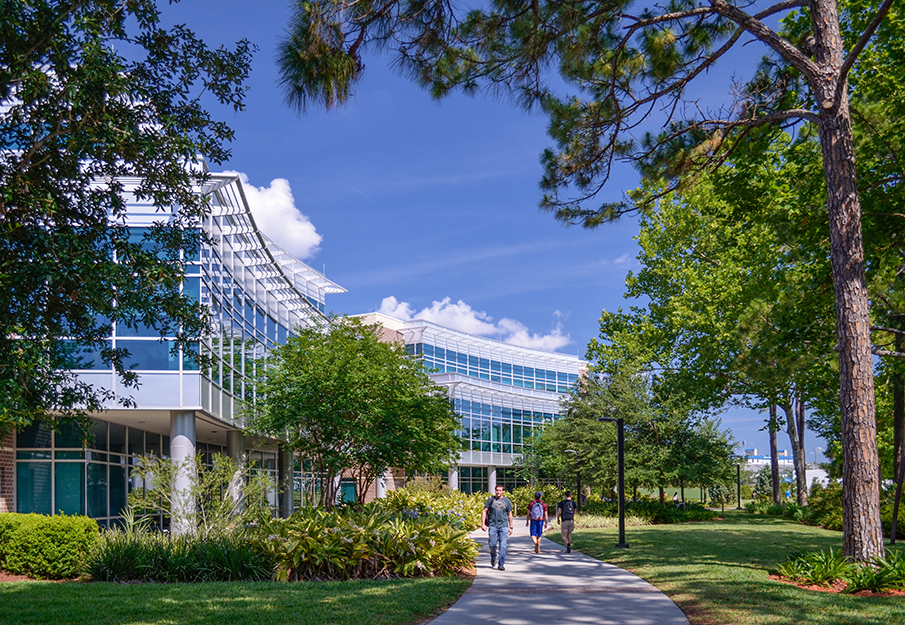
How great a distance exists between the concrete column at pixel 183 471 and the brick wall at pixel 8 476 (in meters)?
3.67

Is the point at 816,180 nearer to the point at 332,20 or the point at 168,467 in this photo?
the point at 332,20

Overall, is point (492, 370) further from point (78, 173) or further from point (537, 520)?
point (78, 173)

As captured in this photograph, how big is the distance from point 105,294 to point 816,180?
1385cm

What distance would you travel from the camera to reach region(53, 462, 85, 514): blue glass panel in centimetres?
1888

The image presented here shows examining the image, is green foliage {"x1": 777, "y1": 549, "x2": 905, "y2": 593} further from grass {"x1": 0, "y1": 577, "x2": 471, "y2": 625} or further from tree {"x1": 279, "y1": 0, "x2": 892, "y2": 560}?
grass {"x1": 0, "y1": 577, "x2": 471, "y2": 625}

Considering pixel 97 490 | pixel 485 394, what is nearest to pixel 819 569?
pixel 97 490

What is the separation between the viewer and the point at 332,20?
31.7ft

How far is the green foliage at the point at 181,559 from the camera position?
13.3 m

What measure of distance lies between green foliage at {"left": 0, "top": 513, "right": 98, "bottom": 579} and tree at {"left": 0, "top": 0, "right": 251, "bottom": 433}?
7.38 m

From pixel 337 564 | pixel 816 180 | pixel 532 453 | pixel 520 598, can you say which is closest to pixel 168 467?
pixel 337 564

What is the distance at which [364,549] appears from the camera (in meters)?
13.3

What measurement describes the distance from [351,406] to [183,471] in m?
4.60

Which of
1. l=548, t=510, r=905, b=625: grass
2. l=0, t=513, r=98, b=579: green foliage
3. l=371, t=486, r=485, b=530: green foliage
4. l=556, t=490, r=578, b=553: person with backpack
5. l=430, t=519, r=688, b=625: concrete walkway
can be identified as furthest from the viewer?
l=371, t=486, r=485, b=530: green foliage

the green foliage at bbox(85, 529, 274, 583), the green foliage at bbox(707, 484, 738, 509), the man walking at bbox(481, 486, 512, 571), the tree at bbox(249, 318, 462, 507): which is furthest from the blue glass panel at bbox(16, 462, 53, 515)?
the green foliage at bbox(707, 484, 738, 509)
